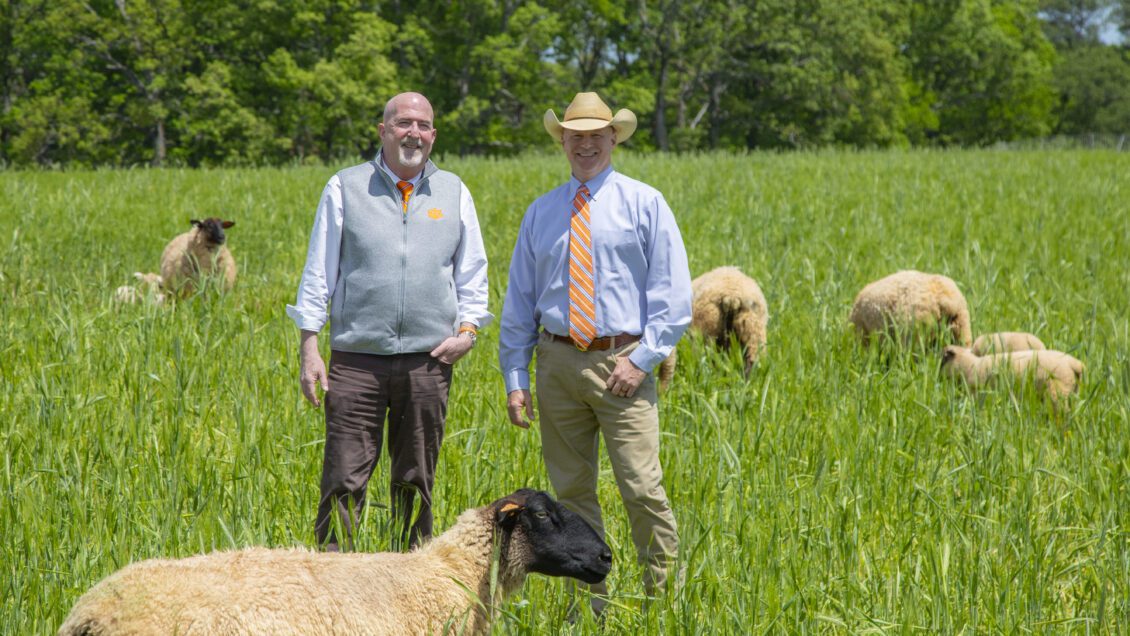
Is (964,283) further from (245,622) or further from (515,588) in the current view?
(245,622)

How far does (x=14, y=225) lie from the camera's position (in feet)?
37.5

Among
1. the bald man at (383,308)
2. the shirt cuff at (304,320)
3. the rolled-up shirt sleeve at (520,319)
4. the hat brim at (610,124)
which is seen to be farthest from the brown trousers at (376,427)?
the hat brim at (610,124)

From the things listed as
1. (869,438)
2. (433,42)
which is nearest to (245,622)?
(869,438)

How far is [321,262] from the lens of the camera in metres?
3.68

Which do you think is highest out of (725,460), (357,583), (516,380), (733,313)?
(516,380)

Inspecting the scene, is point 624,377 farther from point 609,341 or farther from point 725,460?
point 725,460

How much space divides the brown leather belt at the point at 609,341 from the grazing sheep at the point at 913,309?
3.88 metres

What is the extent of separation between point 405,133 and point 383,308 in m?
0.70

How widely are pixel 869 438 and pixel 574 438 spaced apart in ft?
6.28

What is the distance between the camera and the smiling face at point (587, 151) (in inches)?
146

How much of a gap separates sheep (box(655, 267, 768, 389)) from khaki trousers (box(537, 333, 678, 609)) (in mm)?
3171

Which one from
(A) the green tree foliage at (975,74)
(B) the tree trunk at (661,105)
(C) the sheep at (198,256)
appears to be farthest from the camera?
(A) the green tree foliage at (975,74)

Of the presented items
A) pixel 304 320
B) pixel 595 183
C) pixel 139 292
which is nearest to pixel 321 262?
pixel 304 320

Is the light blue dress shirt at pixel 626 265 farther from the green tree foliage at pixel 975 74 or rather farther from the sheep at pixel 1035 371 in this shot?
the green tree foliage at pixel 975 74
